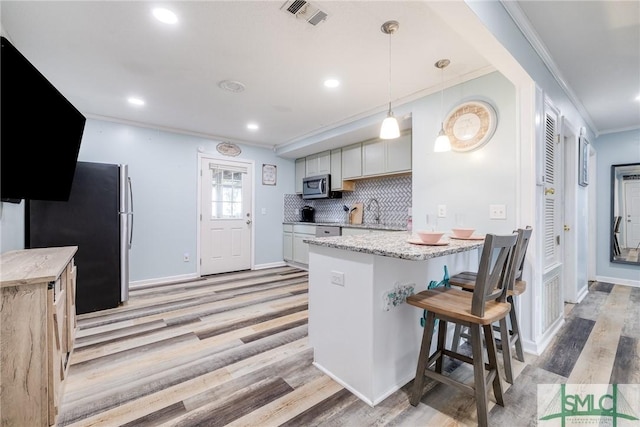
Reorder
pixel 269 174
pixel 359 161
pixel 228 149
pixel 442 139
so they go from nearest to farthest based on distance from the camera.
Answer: pixel 442 139 < pixel 359 161 < pixel 228 149 < pixel 269 174

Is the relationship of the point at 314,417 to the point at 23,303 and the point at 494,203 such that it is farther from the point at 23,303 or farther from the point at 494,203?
the point at 494,203

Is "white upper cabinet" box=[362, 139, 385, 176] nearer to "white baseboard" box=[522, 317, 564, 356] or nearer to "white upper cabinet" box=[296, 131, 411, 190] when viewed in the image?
"white upper cabinet" box=[296, 131, 411, 190]

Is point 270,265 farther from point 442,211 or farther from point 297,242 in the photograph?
point 442,211

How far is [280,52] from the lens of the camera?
2197 mm

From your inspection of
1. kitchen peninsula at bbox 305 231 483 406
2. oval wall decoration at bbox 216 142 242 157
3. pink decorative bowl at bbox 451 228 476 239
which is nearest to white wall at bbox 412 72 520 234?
pink decorative bowl at bbox 451 228 476 239

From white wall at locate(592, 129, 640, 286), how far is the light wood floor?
1.24 meters

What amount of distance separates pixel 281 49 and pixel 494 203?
6.99 feet

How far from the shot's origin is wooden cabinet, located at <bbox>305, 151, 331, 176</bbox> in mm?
4934

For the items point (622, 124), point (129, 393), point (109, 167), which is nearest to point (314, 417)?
point (129, 393)

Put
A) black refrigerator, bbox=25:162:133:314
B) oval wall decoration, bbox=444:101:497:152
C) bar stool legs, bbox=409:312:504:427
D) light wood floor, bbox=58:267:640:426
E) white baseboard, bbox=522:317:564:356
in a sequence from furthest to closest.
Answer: black refrigerator, bbox=25:162:133:314 → oval wall decoration, bbox=444:101:497:152 → white baseboard, bbox=522:317:564:356 → light wood floor, bbox=58:267:640:426 → bar stool legs, bbox=409:312:504:427

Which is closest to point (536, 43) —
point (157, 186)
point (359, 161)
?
point (359, 161)

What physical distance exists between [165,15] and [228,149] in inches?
123

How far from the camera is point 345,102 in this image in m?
3.21

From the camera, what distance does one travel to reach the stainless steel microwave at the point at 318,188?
4883 millimetres
